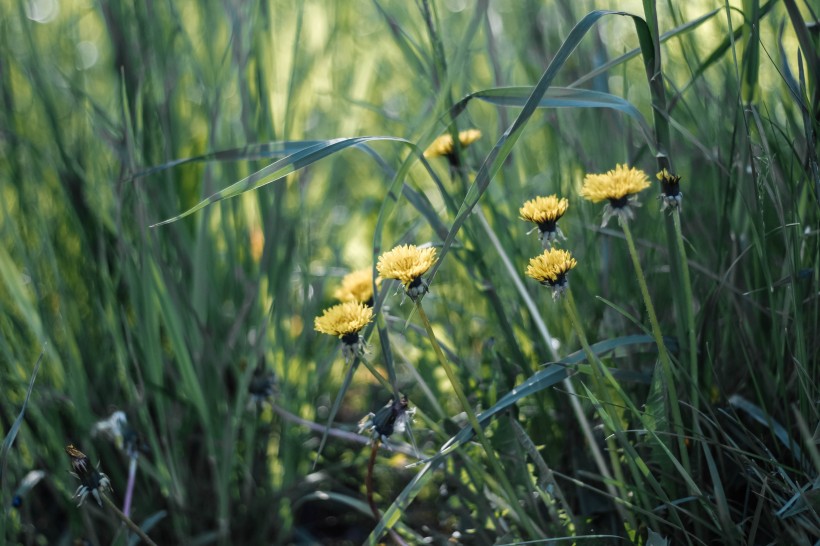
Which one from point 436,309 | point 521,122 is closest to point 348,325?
point 521,122

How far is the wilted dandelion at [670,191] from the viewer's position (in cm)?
74

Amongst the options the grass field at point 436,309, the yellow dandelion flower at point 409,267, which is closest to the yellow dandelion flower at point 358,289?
the grass field at point 436,309

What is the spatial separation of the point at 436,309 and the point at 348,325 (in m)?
0.66

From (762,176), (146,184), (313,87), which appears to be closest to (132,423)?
(146,184)

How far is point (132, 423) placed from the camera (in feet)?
3.84

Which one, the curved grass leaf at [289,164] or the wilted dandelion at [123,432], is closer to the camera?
A: the curved grass leaf at [289,164]

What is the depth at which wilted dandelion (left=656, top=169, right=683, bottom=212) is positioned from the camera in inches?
29.0

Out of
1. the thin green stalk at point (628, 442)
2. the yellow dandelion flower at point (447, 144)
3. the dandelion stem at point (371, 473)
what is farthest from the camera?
the yellow dandelion flower at point (447, 144)

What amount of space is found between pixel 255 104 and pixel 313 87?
41 centimetres

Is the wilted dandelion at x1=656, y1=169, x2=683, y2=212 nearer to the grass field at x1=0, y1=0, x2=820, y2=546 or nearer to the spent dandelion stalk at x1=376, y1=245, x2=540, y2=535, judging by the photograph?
the grass field at x1=0, y1=0, x2=820, y2=546

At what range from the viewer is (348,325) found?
2.58 feet

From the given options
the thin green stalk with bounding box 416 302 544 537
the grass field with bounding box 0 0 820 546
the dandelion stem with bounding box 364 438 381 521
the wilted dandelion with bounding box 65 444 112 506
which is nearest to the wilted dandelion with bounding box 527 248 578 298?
the grass field with bounding box 0 0 820 546

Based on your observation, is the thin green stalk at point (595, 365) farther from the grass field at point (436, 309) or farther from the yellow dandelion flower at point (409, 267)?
the yellow dandelion flower at point (409, 267)

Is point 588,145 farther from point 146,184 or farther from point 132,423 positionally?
point 132,423
